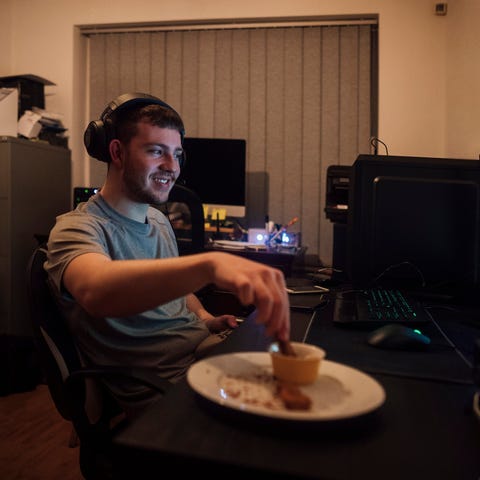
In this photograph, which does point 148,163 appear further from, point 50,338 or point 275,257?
point 275,257

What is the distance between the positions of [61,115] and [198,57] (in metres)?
1.00

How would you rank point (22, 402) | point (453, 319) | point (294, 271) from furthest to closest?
point (294, 271)
point (22, 402)
point (453, 319)

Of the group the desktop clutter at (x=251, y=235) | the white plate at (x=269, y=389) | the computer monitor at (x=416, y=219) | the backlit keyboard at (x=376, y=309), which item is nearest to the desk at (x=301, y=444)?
the white plate at (x=269, y=389)

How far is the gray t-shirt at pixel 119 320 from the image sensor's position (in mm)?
1067

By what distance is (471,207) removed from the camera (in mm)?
1349

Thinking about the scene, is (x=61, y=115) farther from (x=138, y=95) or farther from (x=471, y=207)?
(x=471, y=207)

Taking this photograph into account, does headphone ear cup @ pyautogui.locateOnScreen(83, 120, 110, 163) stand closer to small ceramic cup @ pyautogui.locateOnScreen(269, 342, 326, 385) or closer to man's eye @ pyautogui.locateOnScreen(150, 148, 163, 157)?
man's eye @ pyautogui.locateOnScreen(150, 148, 163, 157)

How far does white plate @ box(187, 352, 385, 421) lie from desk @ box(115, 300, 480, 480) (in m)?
0.01

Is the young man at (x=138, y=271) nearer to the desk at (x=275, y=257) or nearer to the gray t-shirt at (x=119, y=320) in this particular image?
the gray t-shirt at (x=119, y=320)

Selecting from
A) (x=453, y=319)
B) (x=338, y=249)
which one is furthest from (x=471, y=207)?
(x=338, y=249)

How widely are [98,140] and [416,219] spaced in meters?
0.91

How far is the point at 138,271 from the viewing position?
0.85 metres

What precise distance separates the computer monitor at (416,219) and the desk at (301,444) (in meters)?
0.77

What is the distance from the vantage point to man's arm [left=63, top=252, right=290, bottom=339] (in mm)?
705
